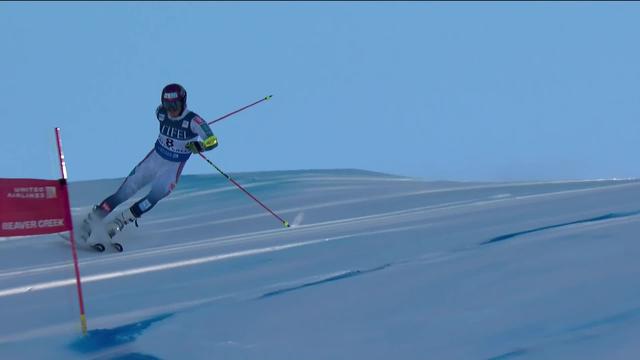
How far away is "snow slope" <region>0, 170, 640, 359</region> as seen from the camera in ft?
12.0

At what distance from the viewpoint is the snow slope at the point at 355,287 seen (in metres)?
3.64

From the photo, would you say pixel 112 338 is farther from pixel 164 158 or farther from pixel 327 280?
pixel 164 158

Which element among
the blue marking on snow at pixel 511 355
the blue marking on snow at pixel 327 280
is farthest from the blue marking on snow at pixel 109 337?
the blue marking on snow at pixel 511 355

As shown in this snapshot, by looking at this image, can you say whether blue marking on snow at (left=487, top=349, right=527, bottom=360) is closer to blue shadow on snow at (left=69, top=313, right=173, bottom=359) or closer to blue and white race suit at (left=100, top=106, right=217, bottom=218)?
blue shadow on snow at (left=69, top=313, right=173, bottom=359)

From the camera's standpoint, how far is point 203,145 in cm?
575

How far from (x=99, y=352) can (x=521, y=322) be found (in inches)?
74.4

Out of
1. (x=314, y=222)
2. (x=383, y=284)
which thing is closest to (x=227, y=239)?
(x=314, y=222)

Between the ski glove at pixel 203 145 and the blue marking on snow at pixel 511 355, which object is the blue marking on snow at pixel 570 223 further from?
the ski glove at pixel 203 145

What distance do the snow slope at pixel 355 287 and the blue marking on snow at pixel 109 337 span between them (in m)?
0.01

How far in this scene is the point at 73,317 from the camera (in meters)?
4.10

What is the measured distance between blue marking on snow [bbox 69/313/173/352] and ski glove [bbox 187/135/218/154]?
1.94 m

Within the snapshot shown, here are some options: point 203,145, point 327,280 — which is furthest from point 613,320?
point 203,145

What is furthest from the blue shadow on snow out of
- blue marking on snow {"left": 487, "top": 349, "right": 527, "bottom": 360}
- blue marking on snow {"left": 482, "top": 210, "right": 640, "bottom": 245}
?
blue marking on snow {"left": 482, "top": 210, "right": 640, "bottom": 245}

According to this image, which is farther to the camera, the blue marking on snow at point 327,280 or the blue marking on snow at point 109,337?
the blue marking on snow at point 327,280
